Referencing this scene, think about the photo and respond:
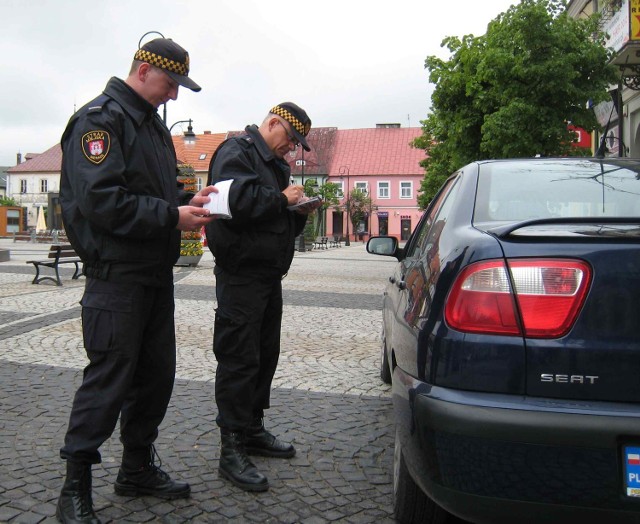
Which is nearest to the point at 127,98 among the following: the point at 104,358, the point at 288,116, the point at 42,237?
the point at 288,116

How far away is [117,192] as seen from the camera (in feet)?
8.07

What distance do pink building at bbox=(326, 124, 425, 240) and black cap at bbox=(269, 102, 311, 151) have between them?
→ 59.6 meters

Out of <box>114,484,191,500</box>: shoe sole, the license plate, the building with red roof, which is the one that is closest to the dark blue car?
the license plate

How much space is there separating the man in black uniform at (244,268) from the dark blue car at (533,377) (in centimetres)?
118

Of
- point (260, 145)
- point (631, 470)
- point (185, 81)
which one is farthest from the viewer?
point (260, 145)

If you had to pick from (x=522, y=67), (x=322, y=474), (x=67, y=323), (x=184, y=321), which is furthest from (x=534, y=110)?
(x=322, y=474)

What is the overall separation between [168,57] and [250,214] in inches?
30.2

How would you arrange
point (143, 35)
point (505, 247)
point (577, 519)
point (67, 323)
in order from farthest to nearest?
point (143, 35) → point (67, 323) → point (505, 247) → point (577, 519)

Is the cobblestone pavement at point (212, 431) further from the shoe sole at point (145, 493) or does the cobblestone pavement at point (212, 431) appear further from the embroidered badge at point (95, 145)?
the embroidered badge at point (95, 145)

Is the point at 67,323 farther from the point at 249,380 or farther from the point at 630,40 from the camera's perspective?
the point at 630,40

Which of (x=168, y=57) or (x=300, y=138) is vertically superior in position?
(x=168, y=57)

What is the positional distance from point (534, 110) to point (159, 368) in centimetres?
1496

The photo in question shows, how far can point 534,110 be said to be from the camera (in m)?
15.9

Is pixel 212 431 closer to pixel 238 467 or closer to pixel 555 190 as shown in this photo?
pixel 238 467
